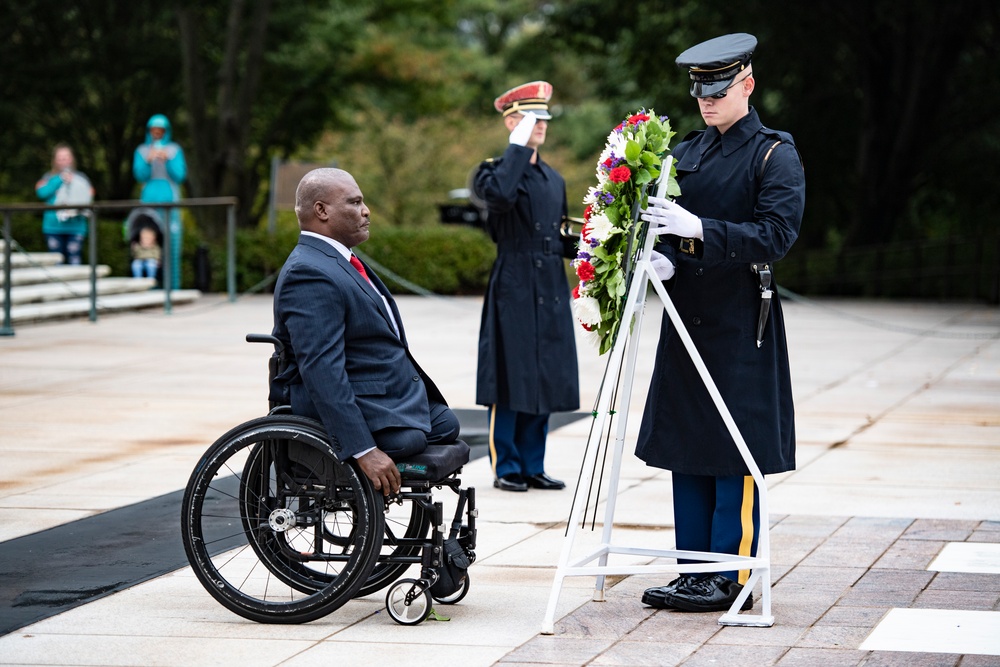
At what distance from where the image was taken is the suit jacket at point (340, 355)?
4391mm

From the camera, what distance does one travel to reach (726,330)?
190 inches

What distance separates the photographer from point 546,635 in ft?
14.7

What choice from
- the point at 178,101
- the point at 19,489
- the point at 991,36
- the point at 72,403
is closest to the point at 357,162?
the point at 178,101

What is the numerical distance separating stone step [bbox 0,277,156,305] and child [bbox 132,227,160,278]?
8.7 inches

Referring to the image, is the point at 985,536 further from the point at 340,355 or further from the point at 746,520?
the point at 340,355

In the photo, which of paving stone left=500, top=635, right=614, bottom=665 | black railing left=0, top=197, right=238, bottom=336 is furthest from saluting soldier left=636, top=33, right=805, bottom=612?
black railing left=0, top=197, right=238, bottom=336

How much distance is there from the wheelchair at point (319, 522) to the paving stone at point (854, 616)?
1.22 metres

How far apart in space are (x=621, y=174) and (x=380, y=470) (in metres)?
1.23

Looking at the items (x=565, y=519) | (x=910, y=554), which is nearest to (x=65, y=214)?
(x=565, y=519)

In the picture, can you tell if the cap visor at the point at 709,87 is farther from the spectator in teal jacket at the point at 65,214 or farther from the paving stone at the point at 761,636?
the spectator in teal jacket at the point at 65,214

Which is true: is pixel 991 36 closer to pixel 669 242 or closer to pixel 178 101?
pixel 178 101

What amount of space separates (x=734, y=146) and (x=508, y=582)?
5.86ft

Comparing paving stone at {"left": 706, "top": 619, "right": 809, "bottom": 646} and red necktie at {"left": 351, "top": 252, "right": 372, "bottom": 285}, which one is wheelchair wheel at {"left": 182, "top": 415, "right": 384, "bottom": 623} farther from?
paving stone at {"left": 706, "top": 619, "right": 809, "bottom": 646}

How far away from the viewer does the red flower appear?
4.56 meters
